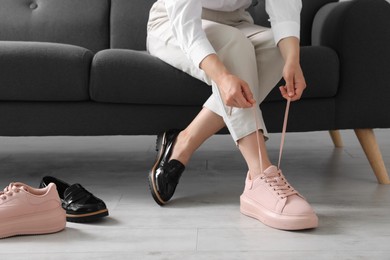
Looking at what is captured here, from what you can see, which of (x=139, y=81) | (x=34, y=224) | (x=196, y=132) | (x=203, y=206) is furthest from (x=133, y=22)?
(x=34, y=224)

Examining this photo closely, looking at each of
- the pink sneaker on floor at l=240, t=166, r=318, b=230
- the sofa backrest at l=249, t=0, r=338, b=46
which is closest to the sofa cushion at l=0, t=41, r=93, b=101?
the pink sneaker on floor at l=240, t=166, r=318, b=230

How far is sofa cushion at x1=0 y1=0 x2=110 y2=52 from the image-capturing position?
8.39ft

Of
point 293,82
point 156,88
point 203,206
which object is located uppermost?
point 293,82

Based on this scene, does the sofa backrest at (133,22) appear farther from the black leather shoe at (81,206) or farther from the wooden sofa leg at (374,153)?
the black leather shoe at (81,206)

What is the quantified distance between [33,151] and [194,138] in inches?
47.2

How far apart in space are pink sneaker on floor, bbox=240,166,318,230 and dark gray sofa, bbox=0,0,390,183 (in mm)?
384

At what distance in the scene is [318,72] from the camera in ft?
6.72

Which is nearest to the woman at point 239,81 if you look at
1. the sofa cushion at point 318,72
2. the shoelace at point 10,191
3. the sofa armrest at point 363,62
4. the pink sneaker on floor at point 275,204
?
the pink sneaker on floor at point 275,204

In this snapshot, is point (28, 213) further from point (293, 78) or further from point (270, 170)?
point (293, 78)

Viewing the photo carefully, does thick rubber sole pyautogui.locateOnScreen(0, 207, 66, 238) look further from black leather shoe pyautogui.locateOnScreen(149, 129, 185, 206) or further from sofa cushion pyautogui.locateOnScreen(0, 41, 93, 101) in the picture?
sofa cushion pyautogui.locateOnScreen(0, 41, 93, 101)

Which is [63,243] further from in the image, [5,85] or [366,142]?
[366,142]

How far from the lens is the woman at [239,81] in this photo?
1.66 m

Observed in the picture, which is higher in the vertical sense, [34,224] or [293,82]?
[293,82]

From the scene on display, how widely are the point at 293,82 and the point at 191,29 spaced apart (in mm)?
291
